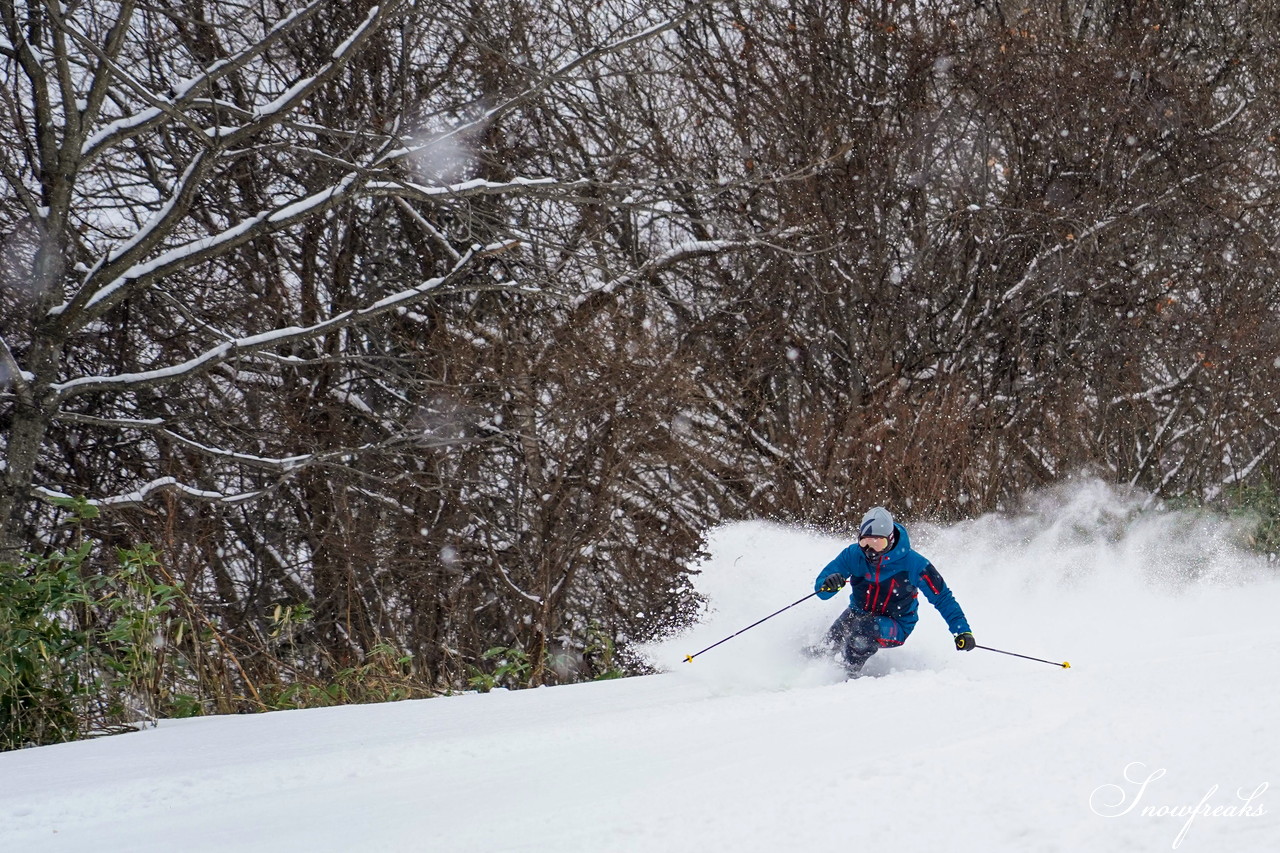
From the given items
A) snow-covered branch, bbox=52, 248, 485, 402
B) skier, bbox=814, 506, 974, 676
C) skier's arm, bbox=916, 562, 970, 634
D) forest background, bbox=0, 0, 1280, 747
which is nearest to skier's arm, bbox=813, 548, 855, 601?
Result: skier, bbox=814, 506, 974, 676

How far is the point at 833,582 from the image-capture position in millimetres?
6867

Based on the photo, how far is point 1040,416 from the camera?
12625 millimetres

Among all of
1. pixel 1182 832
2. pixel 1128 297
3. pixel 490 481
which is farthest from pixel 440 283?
pixel 1128 297

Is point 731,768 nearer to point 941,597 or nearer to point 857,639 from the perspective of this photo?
point 857,639

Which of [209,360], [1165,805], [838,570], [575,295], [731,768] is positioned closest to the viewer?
[1165,805]

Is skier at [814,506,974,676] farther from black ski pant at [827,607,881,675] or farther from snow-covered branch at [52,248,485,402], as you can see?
snow-covered branch at [52,248,485,402]

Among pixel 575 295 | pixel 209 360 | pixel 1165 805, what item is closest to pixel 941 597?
pixel 1165 805

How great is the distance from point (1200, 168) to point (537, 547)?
10.0 m

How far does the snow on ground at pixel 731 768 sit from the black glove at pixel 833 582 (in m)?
0.56

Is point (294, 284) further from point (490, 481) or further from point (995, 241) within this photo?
point (995, 241)

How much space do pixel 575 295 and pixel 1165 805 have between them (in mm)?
6649

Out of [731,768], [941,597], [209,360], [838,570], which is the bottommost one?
[731,768]

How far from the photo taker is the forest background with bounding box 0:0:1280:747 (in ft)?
25.3

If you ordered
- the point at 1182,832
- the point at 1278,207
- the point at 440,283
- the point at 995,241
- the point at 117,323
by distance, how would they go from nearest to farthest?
1. the point at 1182,832
2. the point at 440,283
3. the point at 117,323
4. the point at 995,241
5. the point at 1278,207
